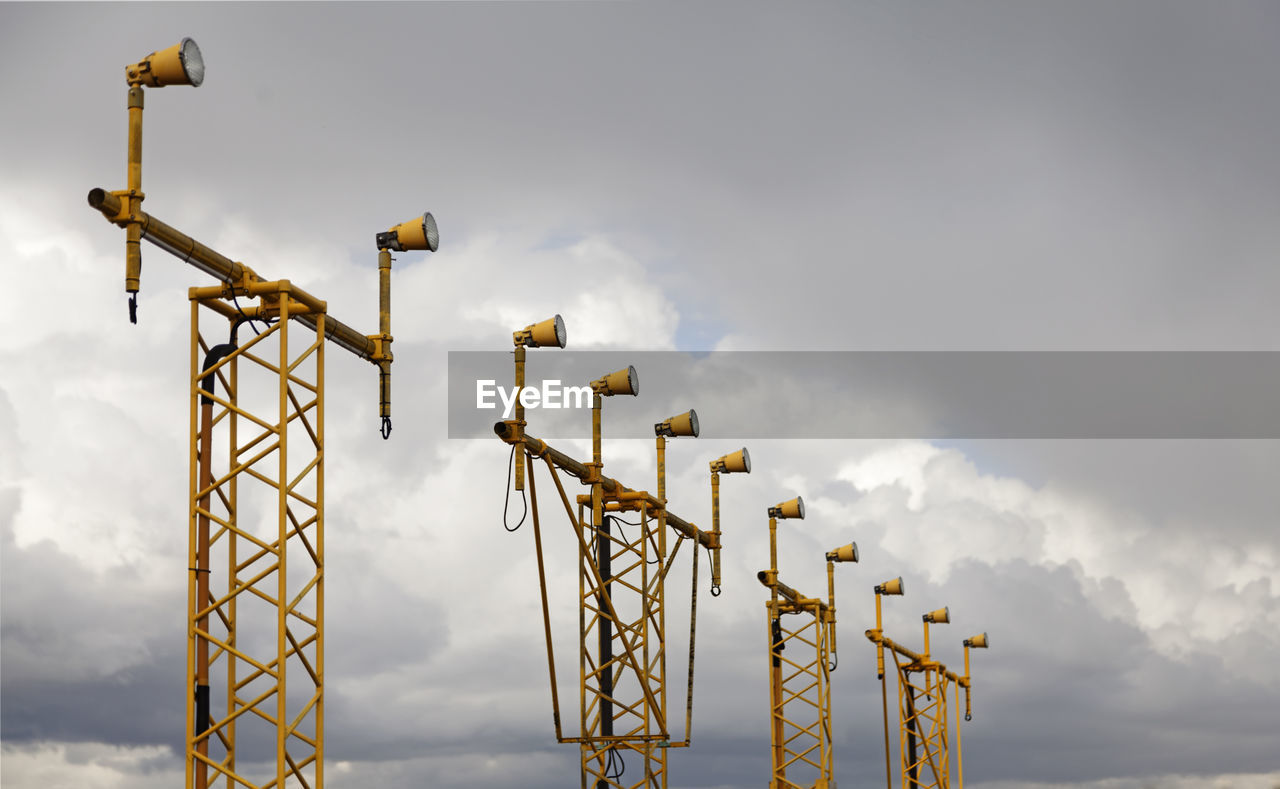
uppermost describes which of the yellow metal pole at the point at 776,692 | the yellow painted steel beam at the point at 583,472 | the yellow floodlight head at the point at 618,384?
the yellow floodlight head at the point at 618,384

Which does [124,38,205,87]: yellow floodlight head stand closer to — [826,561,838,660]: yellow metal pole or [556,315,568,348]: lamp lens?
[556,315,568,348]: lamp lens

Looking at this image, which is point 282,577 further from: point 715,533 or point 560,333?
point 715,533

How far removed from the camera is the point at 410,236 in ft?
86.1

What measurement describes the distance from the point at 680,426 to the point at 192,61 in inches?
842

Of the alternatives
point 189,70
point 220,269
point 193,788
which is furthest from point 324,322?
point 193,788

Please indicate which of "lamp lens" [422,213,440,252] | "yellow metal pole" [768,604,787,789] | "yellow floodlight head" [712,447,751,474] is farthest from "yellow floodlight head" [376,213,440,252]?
"yellow metal pole" [768,604,787,789]

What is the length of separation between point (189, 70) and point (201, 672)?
805 cm

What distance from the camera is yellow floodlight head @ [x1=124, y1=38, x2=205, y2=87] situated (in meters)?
20.5

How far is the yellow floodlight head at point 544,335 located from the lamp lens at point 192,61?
11.8 m

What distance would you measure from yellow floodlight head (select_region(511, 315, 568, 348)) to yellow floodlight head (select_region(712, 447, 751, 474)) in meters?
12.5

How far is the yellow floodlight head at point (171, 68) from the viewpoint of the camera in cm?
2045

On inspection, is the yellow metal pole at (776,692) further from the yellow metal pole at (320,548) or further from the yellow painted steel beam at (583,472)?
the yellow metal pole at (320,548)

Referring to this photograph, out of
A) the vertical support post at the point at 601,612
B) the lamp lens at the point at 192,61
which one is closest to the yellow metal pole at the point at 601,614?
the vertical support post at the point at 601,612

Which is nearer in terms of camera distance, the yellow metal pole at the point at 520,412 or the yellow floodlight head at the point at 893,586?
the yellow metal pole at the point at 520,412
